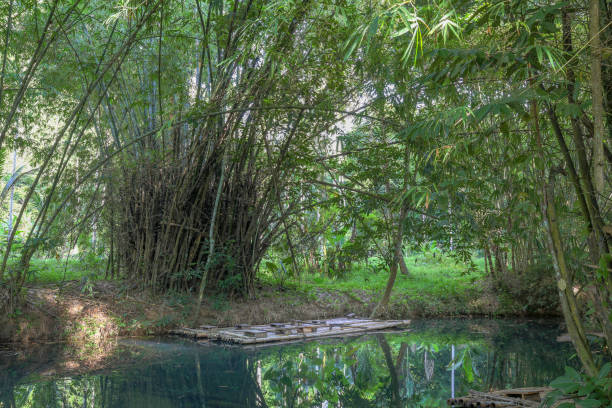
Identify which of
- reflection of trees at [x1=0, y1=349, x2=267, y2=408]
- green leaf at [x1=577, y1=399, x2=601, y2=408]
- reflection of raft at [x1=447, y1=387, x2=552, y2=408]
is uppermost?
green leaf at [x1=577, y1=399, x2=601, y2=408]

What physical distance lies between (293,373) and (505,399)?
1.77 m

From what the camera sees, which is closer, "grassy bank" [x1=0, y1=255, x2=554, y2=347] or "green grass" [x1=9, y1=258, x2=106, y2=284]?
"grassy bank" [x1=0, y1=255, x2=554, y2=347]

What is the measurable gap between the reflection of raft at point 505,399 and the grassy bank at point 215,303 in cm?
260

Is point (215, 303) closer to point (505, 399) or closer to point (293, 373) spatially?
point (293, 373)

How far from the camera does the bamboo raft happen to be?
5.86 m

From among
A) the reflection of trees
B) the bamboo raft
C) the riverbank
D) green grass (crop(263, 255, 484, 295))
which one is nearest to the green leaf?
the reflection of trees

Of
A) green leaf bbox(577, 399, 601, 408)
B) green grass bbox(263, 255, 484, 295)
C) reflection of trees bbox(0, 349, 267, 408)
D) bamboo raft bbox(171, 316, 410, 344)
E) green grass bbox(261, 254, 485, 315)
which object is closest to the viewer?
green leaf bbox(577, 399, 601, 408)

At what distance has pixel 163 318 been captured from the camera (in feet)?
21.0

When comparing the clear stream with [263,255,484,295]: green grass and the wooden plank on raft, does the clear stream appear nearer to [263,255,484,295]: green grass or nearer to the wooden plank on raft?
the wooden plank on raft

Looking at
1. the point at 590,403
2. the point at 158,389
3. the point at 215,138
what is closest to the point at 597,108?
the point at 590,403

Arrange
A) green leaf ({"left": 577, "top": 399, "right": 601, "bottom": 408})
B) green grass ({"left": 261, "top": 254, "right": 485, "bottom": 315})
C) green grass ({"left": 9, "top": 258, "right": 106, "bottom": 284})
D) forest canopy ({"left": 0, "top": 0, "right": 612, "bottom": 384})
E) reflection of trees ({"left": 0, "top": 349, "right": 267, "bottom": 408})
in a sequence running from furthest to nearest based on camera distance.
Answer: green grass ({"left": 261, "top": 254, "right": 485, "bottom": 315})
green grass ({"left": 9, "top": 258, "right": 106, "bottom": 284})
forest canopy ({"left": 0, "top": 0, "right": 612, "bottom": 384})
reflection of trees ({"left": 0, "top": 349, "right": 267, "bottom": 408})
green leaf ({"left": 577, "top": 399, "right": 601, "bottom": 408})

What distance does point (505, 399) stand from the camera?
3.16 m

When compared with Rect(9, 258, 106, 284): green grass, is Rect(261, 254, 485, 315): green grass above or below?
below

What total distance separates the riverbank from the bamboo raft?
0.41 m
